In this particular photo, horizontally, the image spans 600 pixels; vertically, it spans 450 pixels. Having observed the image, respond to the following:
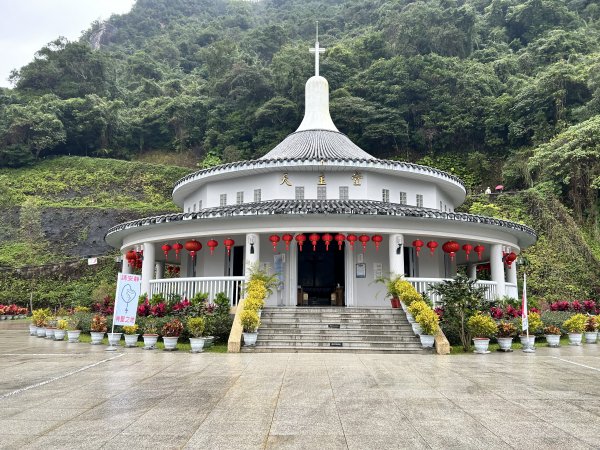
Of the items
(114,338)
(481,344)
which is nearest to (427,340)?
(481,344)

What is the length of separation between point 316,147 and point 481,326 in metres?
12.5

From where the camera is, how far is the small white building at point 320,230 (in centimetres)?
1720

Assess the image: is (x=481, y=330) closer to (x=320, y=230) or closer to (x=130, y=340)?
(x=320, y=230)

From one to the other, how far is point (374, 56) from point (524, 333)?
47.6 meters

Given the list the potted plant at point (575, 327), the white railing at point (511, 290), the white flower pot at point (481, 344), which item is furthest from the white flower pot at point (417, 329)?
the white railing at point (511, 290)

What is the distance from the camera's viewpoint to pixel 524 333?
14.6 metres

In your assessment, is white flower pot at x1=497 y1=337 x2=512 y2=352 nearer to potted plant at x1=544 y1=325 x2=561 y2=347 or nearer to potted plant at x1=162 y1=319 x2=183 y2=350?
potted plant at x1=544 y1=325 x2=561 y2=347

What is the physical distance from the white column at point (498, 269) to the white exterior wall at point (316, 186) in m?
3.40

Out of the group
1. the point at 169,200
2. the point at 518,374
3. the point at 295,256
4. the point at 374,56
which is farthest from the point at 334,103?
the point at 518,374

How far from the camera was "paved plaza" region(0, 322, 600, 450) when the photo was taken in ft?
17.0

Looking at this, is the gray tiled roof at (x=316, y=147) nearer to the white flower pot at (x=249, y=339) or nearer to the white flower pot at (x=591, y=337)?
the white flower pot at (x=249, y=339)

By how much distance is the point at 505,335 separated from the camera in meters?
13.7

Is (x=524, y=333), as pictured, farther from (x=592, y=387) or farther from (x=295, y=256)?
(x=295, y=256)

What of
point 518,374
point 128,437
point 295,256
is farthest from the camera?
point 295,256
